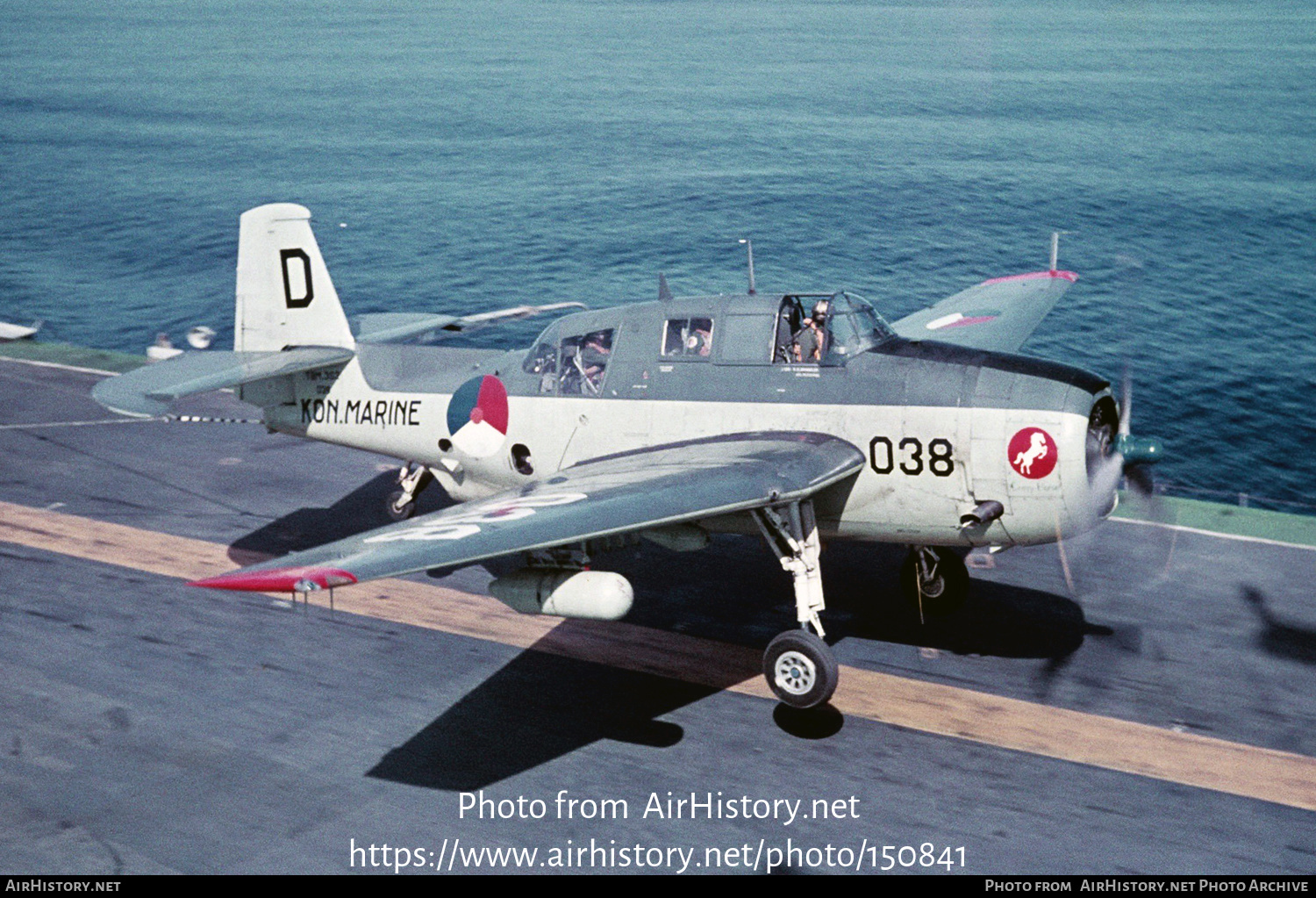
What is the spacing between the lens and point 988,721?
12.5 m

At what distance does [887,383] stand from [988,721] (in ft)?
12.3

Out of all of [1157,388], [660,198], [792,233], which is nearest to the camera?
[1157,388]

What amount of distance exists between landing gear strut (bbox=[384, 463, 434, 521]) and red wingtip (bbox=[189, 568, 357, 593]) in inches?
325

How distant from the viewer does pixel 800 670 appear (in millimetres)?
12367

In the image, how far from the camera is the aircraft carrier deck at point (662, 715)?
10641 millimetres

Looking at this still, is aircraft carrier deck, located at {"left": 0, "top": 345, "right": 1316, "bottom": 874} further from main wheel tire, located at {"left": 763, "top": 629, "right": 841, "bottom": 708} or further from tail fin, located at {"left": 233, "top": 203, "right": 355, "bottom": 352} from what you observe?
tail fin, located at {"left": 233, "top": 203, "right": 355, "bottom": 352}

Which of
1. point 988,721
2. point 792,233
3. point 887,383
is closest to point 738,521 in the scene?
point 887,383

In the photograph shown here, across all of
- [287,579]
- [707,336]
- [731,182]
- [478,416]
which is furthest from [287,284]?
[731,182]

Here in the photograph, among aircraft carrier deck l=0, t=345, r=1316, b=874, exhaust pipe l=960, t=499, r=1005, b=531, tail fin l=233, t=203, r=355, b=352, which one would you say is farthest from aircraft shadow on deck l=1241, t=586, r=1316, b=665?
tail fin l=233, t=203, r=355, b=352

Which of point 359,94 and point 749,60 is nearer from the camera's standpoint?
point 359,94

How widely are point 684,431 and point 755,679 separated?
2.98 m
